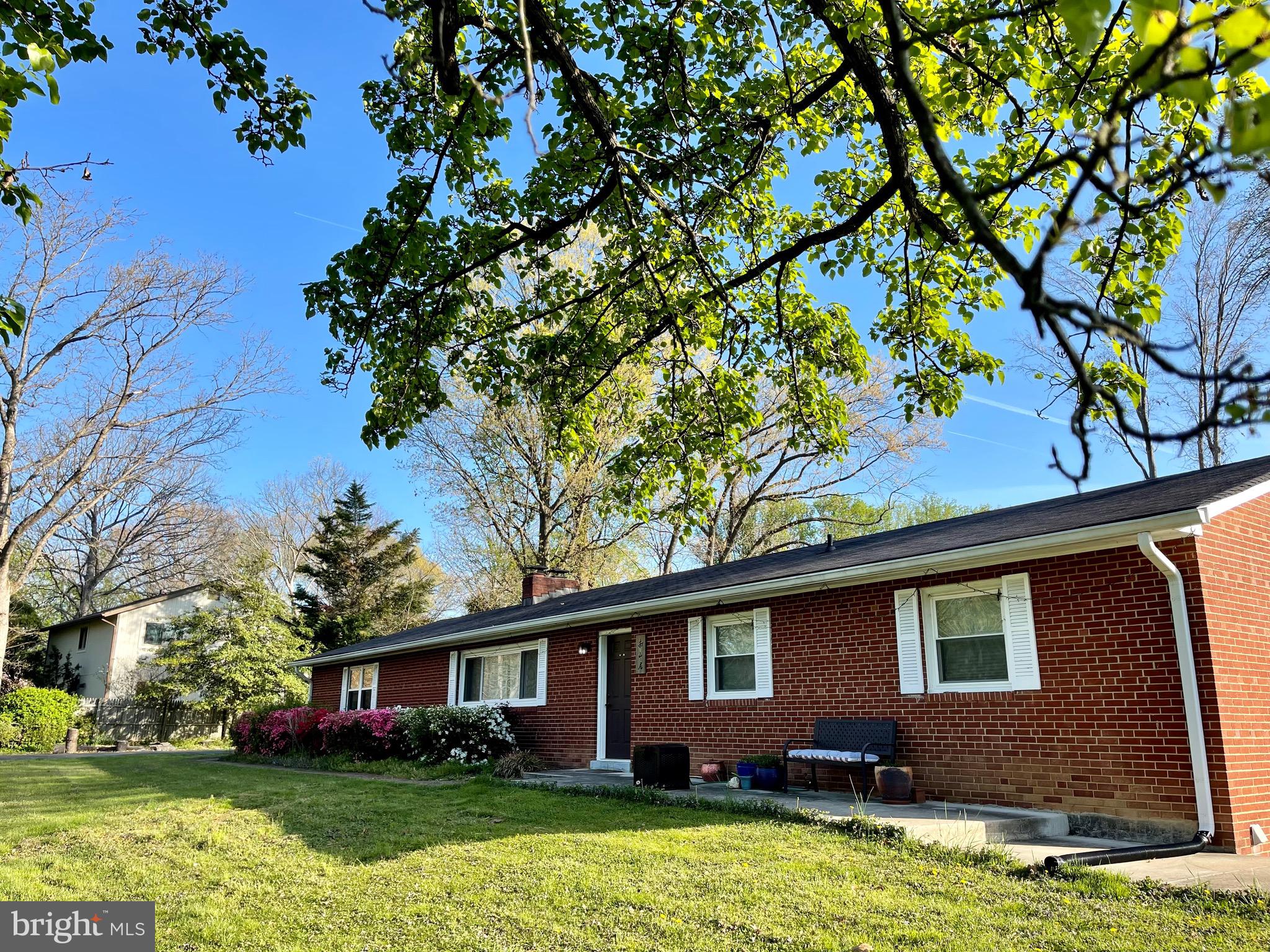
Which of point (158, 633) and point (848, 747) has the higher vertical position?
point (158, 633)

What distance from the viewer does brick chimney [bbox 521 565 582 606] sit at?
19734mm

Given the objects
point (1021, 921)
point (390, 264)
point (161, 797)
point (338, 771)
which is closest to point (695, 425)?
point (390, 264)

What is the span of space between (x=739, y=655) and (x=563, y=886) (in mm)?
6632

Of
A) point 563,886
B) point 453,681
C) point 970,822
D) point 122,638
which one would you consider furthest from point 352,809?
point 122,638

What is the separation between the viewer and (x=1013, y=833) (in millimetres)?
7441

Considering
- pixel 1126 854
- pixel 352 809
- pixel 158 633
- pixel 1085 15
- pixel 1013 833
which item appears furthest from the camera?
pixel 158 633

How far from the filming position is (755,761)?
34.1 ft

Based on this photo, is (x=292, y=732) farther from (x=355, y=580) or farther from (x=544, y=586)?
(x=355, y=580)

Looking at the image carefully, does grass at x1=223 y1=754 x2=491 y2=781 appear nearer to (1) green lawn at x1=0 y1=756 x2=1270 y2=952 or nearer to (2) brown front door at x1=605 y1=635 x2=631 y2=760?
(2) brown front door at x1=605 y1=635 x2=631 y2=760

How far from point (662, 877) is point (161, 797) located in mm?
8179

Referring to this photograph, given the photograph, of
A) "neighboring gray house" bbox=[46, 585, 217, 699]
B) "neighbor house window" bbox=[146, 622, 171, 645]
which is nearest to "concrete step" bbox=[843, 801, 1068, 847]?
"neighboring gray house" bbox=[46, 585, 217, 699]

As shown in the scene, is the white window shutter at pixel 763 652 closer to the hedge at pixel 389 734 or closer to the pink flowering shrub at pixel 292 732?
the hedge at pixel 389 734

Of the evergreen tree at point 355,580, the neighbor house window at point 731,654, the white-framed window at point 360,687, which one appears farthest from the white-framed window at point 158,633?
the neighbor house window at point 731,654

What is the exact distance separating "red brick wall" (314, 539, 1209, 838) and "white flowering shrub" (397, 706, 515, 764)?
4023 millimetres
